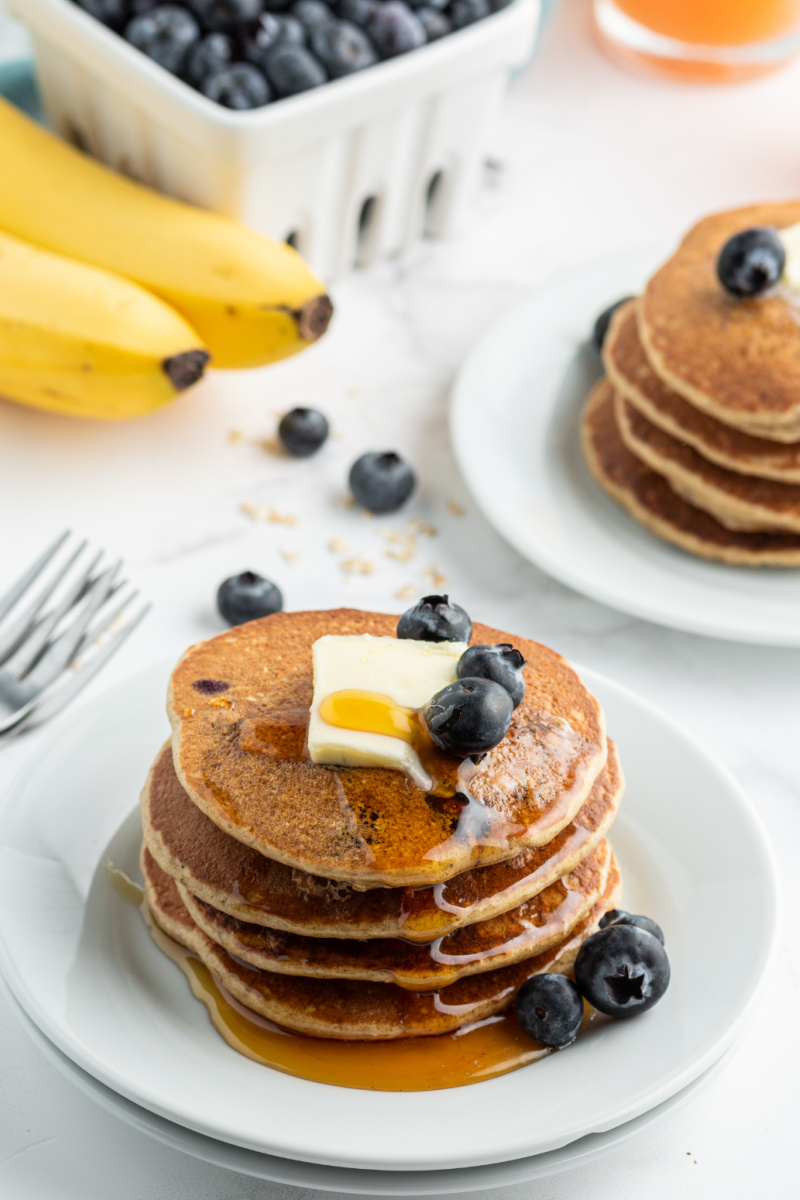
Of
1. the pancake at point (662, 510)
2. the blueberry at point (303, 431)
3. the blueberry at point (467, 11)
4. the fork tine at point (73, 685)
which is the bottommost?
the pancake at point (662, 510)

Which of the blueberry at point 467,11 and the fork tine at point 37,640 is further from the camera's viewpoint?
the blueberry at point 467,11

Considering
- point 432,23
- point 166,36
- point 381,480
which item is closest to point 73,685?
point 381,480

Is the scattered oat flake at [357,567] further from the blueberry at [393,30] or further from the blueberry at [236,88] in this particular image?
the blueberry at [393,30]

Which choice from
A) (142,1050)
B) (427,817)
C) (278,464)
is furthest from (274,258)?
(142,1050)

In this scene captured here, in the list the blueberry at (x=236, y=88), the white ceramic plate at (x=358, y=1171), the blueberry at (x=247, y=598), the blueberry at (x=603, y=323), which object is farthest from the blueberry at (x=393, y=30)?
the white ceramic plate at (x=358, y=1171)

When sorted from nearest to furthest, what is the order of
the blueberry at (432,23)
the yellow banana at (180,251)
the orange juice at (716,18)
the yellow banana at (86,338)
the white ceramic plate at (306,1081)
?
the white ceramic plate at (306,1081)
the yellow banana at (86,338)
the yellow banana at (180,251)
the blueberry at (432,23)
the orange juice at (716,18)

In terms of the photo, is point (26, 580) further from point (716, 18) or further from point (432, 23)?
point (716, 18)
